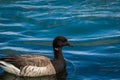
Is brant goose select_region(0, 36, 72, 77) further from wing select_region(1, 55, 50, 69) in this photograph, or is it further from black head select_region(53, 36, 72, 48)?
black head select_region(53, 36, 72, 48)

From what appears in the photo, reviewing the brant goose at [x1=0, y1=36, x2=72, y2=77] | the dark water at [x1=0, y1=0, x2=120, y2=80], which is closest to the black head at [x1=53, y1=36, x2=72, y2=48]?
the brant goose at [x1=0, y1=36, x2=72, y2=77]

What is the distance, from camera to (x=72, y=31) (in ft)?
84.3

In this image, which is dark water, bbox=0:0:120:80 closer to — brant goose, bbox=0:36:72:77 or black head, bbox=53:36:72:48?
brant goose, bbox=0:36:72:77

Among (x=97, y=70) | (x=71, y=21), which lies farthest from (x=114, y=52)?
(x=71, y=21)

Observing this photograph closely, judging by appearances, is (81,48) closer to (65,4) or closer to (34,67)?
(34,67)

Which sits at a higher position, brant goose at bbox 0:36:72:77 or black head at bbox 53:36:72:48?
black head at bbox 53:36:72:48

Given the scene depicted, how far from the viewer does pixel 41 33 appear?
25.3 metres

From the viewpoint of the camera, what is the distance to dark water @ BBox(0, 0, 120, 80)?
1965 centimetres

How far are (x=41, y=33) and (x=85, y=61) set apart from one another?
563 centimetres

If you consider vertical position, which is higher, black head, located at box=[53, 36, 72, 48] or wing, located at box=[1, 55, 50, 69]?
black head, located at box=[53, 36, 72, 48]

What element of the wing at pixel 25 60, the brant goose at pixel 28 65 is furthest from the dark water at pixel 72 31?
the wing at pixel 25 60

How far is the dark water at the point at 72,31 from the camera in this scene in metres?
19.7

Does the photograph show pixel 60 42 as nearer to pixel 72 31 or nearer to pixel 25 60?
pixel 25 60

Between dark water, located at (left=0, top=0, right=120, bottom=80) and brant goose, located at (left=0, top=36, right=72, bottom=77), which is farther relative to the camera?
dark water, located at (left=0, top=0, right=120, bottom=80)
